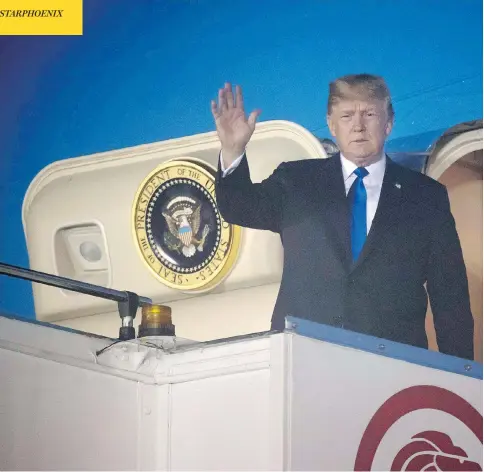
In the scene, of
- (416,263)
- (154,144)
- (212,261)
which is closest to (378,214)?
(416,263)

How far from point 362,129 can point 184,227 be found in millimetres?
693

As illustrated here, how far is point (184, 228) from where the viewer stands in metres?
3.70

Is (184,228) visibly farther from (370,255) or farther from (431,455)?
(431,455)

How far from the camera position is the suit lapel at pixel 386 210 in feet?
10.9

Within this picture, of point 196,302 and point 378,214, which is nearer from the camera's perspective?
point 378,214

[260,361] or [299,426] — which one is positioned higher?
[260,361]

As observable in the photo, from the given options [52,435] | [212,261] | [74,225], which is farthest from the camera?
[74,225]

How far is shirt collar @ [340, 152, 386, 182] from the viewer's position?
3430 mm

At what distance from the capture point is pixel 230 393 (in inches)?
94.1

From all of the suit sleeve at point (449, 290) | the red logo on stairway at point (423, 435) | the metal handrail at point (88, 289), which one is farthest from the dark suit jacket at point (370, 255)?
the red logo on stairway at point (423, 435)

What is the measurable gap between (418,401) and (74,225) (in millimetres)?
1872

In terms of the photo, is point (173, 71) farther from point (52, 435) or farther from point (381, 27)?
point (52, 435)

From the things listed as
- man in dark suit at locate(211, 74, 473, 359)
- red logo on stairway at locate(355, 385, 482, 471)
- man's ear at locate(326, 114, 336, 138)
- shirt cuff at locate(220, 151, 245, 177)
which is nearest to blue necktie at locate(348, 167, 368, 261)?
man in dark suit at locate(211, 74, 473, 359)

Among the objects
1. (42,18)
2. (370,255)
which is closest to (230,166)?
(370,255)
